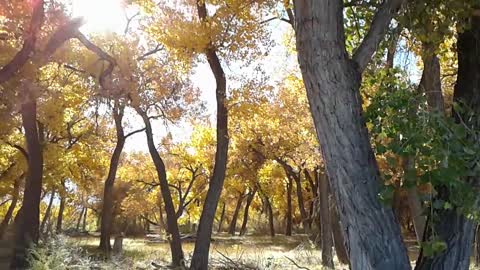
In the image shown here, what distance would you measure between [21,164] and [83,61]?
8.93 m

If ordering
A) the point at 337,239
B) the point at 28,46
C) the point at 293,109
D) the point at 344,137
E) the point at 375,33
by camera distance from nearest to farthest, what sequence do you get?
the point at 344,137 → the point at 375,33 → the point at 28,46 → the point at 337,239 → the point at 293,109

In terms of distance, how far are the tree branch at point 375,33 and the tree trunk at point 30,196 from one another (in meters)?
9.41

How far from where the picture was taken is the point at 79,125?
23.4 m

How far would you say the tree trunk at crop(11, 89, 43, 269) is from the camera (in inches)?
445

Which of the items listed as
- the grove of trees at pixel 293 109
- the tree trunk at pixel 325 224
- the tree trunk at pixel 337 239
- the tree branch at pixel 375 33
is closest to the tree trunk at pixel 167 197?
the grove of trees at pixel 293 109

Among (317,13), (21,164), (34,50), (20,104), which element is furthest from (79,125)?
(317,13)

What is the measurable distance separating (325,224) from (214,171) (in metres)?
3.79

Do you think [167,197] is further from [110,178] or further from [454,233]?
[454,233]

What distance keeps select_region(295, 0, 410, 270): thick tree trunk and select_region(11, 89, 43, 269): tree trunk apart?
371 inches

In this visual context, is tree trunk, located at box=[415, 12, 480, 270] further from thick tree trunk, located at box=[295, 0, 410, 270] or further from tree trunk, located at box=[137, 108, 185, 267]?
tree trunk, located at box=[137, 108, 185, 267]

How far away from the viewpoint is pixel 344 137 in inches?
120

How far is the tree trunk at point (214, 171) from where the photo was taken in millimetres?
10211

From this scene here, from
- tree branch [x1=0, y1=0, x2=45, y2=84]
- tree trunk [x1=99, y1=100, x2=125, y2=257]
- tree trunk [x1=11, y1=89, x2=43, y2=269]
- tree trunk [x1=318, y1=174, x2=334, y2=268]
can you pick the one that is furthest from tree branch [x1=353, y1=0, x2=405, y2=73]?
tree trunk [x1=99, y1=100, x2=125, y2=257]

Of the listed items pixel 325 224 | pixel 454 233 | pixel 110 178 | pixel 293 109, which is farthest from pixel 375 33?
pixel 110 178
